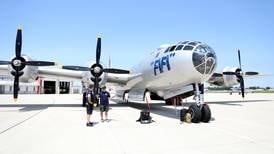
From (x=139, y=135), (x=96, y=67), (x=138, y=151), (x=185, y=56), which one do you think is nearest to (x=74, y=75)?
(x=96, y=67)

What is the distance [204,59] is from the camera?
1149cm

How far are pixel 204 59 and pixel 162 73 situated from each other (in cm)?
328

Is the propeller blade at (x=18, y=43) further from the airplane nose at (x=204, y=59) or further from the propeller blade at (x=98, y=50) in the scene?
the airplane nose at (x=204, y=59)

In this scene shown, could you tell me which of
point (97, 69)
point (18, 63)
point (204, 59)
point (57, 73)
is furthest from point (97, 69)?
point (204, 59)

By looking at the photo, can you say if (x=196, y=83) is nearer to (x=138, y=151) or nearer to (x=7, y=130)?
(x=138, y=151)

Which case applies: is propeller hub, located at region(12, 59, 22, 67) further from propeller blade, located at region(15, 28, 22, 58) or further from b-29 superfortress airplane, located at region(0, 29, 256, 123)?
propeller blade, located at region(15, 28, 22, 58)

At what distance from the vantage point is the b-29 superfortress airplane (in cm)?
1160

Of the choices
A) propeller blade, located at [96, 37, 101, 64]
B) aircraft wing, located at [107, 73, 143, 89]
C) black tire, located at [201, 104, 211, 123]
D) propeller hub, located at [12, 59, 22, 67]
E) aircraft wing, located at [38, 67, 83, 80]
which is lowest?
black tire, located at [201, 104, 211, 123]

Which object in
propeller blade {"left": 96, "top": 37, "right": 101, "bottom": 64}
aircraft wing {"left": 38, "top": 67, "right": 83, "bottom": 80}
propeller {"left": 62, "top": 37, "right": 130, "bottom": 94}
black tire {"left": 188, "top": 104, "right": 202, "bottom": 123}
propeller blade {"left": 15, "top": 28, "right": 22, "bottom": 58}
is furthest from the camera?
aircraft wing {"left": 38, "top": 67, "right": 83, "bottom": 80}

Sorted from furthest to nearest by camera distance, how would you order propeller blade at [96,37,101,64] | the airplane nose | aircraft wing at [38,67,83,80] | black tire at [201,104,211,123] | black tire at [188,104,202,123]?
aircraft wing at [38,67,83,80]
propeller blade at [96,37,101,64]
the airplane nose
black tire at [201,104,211,123]
black tire at [188,104,202,123]

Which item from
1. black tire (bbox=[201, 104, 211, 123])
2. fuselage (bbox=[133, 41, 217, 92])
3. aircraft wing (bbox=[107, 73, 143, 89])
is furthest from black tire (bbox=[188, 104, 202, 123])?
aircraft wing (bbox=[107, 73, 143, 89])

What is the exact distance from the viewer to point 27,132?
8.59 m

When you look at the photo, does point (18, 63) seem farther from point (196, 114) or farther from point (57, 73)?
point (196, 114)

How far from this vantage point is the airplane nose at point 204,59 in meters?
11.5
